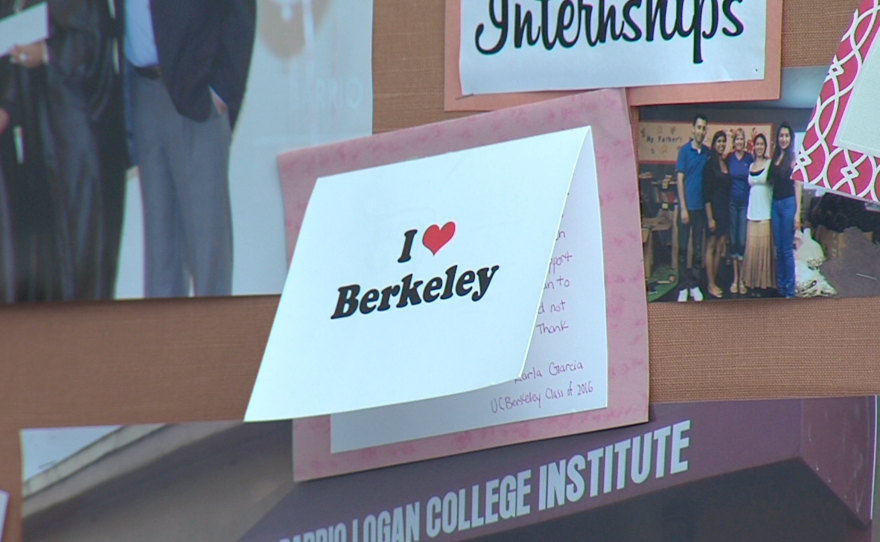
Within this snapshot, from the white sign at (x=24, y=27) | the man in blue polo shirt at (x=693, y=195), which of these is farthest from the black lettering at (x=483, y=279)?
the white sign at (x=24, y=27)

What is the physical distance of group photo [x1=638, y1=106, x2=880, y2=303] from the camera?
0.48m

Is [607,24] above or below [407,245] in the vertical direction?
above

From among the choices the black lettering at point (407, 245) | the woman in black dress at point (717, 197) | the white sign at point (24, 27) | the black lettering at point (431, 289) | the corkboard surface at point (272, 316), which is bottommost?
the corkboard surface at point (272, 316)

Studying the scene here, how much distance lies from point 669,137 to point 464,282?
0.14 metres

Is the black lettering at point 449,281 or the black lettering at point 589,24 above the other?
the black lettering at point 589,24

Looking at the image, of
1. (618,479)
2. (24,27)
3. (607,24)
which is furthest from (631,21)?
(24,27)

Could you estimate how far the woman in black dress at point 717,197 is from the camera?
49 cm

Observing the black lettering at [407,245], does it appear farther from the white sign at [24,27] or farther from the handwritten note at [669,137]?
the white sign at [24,27]

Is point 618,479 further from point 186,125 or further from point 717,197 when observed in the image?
point 186,125

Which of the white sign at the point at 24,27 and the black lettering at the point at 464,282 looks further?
the white sign at the point at 24,27

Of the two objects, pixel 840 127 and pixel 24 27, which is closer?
pixel 840 127

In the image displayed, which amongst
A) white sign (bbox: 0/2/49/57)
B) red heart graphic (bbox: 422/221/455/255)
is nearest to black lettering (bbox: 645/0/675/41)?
red heart graphic (bbox: 422/221/455/255)

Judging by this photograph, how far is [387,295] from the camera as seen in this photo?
496mm

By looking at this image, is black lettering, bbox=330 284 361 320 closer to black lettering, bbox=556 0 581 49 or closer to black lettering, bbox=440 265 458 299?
black lettering, bbox=440 265 458 299
